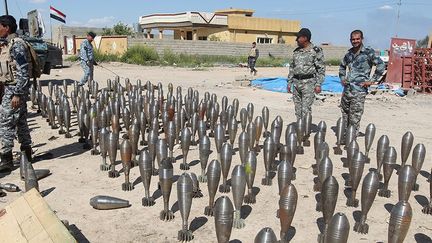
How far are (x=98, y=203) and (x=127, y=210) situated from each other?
36cm

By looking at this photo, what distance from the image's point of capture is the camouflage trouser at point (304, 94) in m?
8.27

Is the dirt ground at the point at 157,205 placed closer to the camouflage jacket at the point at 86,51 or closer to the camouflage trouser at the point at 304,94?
the camouflage trouser at the point at 304,94

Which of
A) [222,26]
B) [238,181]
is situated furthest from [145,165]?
[222,26]

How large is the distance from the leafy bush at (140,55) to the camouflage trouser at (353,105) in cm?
2624

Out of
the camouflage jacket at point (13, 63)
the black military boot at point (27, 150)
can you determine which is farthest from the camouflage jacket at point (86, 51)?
the camouflage jacket at point (13, 63)

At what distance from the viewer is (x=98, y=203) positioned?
15.7 ft

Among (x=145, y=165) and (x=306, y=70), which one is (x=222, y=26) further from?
(x=145, y=165)

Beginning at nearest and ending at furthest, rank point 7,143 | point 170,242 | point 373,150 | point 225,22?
1. point 170,242
2. point 7,143
3. point 373,150
4. point 225,22

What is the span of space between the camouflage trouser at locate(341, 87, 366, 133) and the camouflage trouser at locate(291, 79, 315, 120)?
0.67 m

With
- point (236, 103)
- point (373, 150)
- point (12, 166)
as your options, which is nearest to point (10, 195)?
point (12, 166)

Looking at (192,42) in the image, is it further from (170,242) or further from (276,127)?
(170,242)

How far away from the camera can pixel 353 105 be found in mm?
7918

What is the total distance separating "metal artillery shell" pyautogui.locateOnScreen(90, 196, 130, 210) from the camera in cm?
479

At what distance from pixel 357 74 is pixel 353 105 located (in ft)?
2.05
